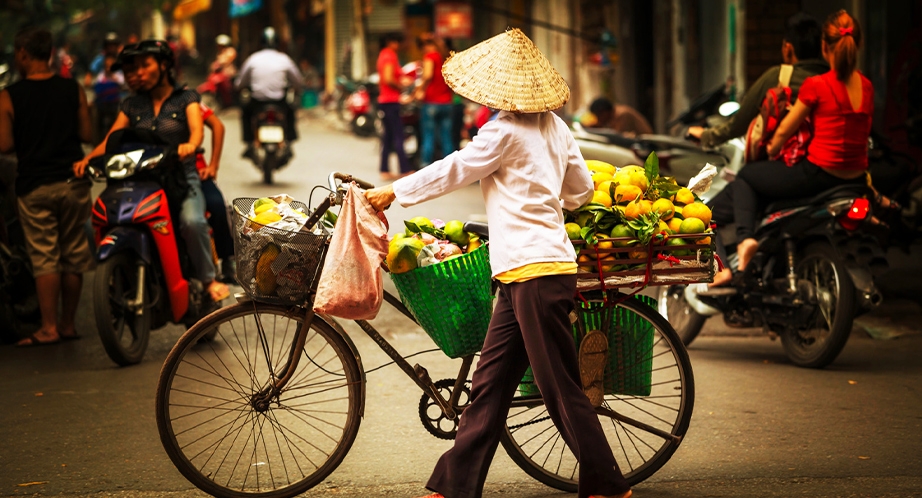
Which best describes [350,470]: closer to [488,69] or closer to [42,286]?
[488,69]

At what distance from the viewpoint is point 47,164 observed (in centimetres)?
705

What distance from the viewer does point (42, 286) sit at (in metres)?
7.09

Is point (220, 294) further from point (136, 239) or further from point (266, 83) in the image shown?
point (266, 83)

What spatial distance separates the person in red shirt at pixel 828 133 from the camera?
6.11 metres

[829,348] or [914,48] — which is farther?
[914,48]

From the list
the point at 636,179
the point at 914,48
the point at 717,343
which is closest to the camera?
the point at 636,179

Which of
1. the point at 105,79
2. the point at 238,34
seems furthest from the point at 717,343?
the point at 238,34

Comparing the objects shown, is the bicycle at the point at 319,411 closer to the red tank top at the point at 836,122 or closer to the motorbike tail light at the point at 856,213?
the motorbike tail light at the point at 856,213

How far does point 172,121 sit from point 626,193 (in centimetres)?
347

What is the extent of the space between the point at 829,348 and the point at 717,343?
1150mm

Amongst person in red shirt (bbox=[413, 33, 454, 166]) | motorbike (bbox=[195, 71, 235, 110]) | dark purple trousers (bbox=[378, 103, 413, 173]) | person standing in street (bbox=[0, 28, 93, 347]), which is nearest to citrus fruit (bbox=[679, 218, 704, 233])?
person standing in street (bbox=[0, 28, 93, 347])

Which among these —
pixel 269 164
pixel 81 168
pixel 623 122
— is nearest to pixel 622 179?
pixel 81 168

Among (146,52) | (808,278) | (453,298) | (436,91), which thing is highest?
(146,52)

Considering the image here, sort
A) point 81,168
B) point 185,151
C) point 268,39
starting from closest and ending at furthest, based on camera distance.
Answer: point 185,151, point 81,168, point 268,39
